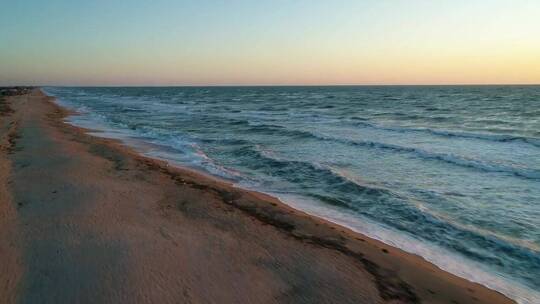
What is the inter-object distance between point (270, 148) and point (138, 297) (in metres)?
14.1

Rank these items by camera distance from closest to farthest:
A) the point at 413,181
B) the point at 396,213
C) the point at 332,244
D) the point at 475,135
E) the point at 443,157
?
the point at 332,244
the point at 396,213
the point at 413,181
the point at 443,157
the point at 475,135

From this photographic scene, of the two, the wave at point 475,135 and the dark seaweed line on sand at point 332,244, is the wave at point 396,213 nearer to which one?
the dark seaweed line on sand at point 332,244

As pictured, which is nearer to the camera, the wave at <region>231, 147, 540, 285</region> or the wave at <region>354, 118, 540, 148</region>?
the wave at <region>231, 147, 540, 285</region>

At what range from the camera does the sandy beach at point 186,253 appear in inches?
219

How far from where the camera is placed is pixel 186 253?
674 cm

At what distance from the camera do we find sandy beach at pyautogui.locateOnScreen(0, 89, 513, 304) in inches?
219

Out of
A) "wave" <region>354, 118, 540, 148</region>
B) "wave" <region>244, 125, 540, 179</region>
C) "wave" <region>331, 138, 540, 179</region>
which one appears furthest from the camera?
"wave" <region>354, 118, 540, 148</region>

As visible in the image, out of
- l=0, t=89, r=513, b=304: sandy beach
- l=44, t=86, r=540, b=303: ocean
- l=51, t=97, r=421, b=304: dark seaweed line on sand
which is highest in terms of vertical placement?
l=0, t=89, r=513, b=304: sandy beach

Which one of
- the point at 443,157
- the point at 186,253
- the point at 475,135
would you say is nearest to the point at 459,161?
the point at 443,157

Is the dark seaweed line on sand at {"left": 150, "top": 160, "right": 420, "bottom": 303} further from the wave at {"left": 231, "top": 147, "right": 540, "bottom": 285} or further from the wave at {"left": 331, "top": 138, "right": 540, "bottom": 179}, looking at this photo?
the wave at {"left": 331, "top": 138, "right": 540, "bottom": 179}

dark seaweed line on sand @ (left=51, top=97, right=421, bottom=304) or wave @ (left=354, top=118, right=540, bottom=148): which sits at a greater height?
dark seaweed line on sand @ (left=51, top=97, right=421, bottom=304)

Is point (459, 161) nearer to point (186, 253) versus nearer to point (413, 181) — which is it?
point (413, 181)

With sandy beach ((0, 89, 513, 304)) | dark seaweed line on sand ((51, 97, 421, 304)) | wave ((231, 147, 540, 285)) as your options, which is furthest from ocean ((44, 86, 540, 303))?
dark seaweed line on sand ((51, 97, 421, 304))

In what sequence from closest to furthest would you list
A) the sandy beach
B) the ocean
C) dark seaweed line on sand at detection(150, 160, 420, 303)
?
the sandy beach, dark seaweed line on sand at detection(150, 160, 420, 303), the ocean
